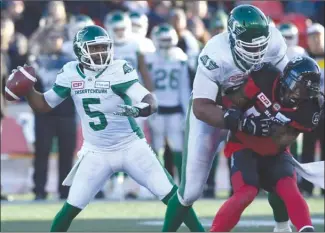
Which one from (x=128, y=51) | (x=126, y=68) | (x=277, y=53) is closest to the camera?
(x=277, y=53)

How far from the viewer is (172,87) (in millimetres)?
10297

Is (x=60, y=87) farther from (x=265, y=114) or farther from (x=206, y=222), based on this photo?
(x=206, y=222)

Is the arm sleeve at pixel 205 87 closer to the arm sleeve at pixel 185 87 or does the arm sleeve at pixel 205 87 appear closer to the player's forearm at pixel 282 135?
the player's forearm at pixel 282 135

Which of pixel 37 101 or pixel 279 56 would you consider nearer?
pixel 279 56

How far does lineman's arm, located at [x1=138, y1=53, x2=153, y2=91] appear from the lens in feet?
31.9

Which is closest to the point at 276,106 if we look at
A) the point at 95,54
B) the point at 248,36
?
the point at 248,36

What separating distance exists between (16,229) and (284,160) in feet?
8.62

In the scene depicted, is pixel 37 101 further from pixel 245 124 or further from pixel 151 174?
pixel 245 124

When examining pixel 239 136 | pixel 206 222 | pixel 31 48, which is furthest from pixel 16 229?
pixel 31 48

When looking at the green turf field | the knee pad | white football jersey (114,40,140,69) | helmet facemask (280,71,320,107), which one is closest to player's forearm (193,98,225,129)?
helmet facemask (280,71,320,107)

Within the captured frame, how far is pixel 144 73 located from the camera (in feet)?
32.4

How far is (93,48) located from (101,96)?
29cm

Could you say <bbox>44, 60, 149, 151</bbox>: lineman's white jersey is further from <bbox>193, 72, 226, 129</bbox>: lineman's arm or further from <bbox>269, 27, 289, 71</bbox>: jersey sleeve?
<bbox>269, 27, 289, 71</bbox>: jersey sleeve

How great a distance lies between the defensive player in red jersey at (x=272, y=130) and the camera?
18.5ft
